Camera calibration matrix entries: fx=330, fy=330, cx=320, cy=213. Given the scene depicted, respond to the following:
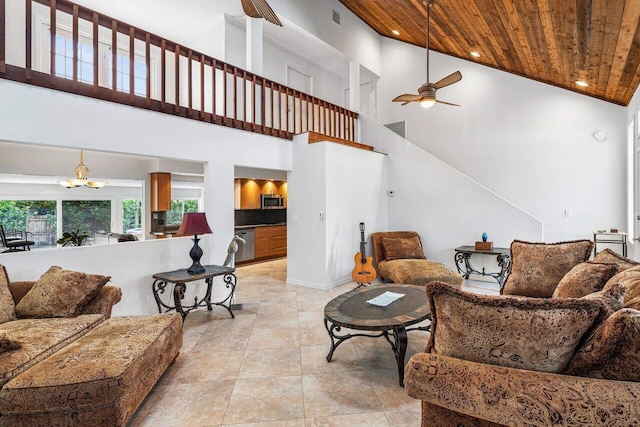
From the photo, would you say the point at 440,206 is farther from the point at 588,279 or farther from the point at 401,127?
the point at 588,279

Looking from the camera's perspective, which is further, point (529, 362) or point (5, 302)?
point (5, 302)

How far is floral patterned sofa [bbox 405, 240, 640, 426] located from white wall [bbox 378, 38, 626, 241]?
→ 211 inches

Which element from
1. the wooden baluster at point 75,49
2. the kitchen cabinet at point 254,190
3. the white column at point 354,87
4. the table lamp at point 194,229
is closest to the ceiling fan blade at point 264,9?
the wooden baluster at point 75,49

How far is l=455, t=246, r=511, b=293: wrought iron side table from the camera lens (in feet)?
17.2

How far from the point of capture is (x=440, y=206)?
245 inches

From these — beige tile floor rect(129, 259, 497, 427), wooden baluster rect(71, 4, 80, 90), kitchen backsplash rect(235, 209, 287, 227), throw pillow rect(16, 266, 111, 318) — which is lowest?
beige tile floor rect(129, 259, 497, 427)

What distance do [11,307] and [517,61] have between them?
7.48m

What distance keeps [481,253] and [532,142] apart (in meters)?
2.69

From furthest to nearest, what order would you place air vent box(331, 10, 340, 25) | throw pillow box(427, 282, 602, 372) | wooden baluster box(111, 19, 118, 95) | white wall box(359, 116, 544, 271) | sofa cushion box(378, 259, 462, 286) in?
air vent box(331, 10, 340, 25), white wall box(359, 116, 544, 271), sofa cushion box(378, 259, 462, 286), wooden baluster box(111, 19, 118, 95), throw pillow box(427, 282, 602, 372)

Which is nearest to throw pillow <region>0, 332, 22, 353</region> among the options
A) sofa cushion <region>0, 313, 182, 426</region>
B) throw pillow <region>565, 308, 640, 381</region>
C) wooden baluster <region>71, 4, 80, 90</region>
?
sofa cushion <region>0, 313, 182, 426</region>

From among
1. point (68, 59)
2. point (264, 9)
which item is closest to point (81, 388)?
point (264, 9)

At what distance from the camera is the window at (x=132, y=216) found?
287 inches

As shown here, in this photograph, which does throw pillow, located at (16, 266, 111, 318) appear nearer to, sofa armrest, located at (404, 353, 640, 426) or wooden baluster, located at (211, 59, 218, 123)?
wooden baluster, located at (211, 59, 218, 123)

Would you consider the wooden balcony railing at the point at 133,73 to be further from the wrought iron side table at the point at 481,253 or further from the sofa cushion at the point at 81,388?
the wrought iron side table at the point at 481,253
